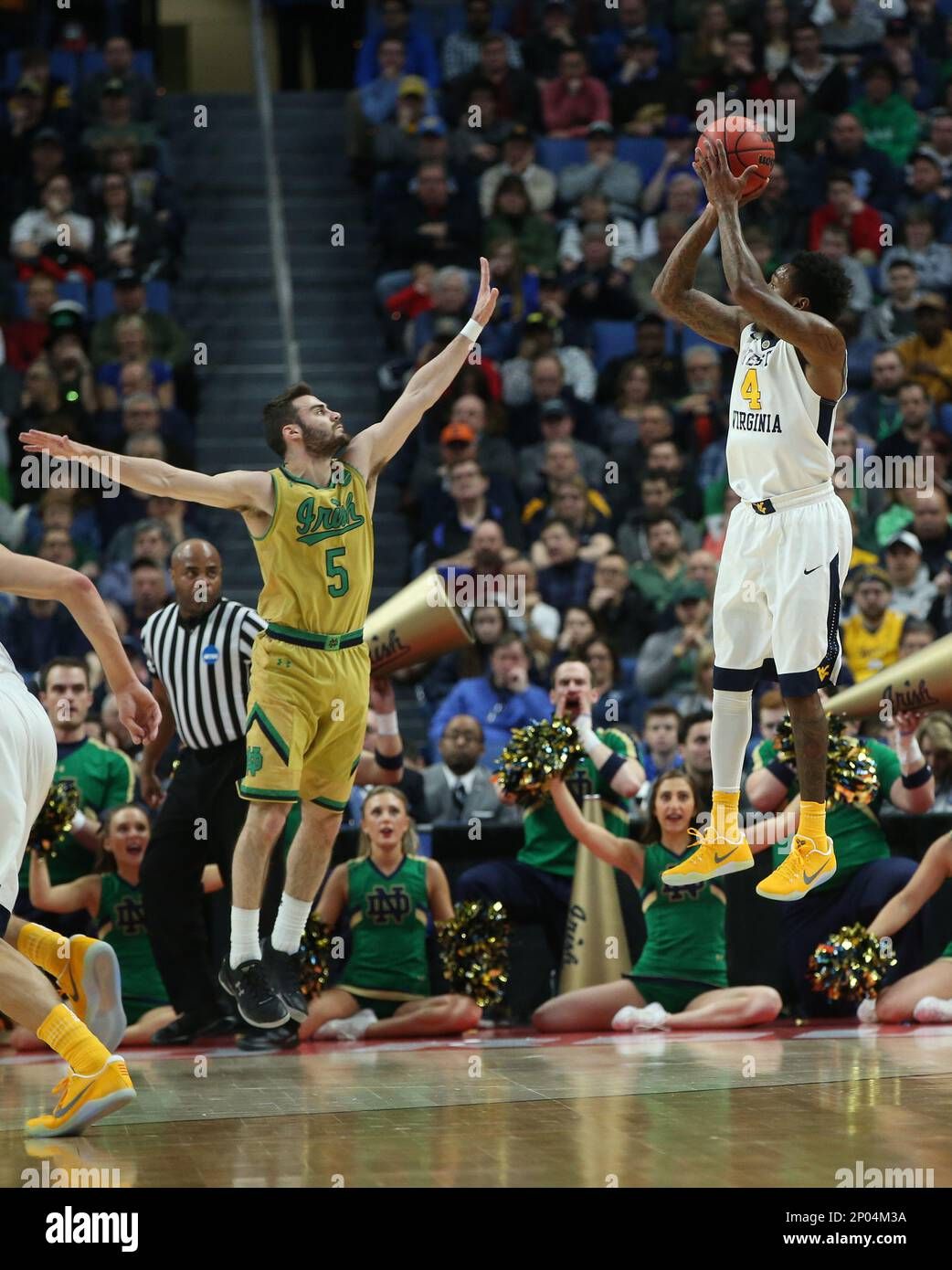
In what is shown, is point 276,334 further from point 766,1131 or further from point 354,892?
point 766,1131

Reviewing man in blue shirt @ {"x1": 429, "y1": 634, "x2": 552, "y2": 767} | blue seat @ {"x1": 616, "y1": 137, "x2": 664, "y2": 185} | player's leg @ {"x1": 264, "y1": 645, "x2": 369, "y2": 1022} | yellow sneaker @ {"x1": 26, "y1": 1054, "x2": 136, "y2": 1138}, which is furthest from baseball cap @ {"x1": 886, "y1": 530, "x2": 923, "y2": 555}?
yellow sneaker @ {"x1": 26, "y1": 1054, "x2": 136, "y2": 1138}

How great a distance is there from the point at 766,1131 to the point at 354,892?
3595 mm

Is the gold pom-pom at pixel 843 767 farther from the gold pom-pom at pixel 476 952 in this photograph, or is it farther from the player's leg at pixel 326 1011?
the player's leg at pixel 326 1011

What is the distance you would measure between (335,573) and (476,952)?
2.49 m

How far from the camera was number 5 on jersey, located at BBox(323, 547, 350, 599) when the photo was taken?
738 cm

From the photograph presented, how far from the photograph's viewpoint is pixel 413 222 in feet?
49.0

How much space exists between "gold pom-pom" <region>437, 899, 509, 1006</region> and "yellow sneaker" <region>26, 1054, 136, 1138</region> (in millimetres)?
2979

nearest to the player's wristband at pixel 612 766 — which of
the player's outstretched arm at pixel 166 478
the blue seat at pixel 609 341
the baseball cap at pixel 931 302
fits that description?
the player's outstretched arm at pixel 166 478

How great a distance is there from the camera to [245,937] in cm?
751

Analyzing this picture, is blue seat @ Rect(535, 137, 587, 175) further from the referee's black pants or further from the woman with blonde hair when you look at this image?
the referee's black pants

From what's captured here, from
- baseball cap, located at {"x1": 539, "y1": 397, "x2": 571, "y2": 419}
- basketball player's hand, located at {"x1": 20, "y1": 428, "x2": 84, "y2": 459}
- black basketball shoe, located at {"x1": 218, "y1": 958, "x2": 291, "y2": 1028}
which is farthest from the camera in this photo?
baseball cap, located at {"x1": 539, "y1": 397, "x2": 571, "y2": 419}

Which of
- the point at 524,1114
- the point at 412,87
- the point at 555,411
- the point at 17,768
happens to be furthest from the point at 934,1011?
the point at 412,87

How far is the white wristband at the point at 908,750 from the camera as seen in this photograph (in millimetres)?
9164

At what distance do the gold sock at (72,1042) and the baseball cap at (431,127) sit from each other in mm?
10067
